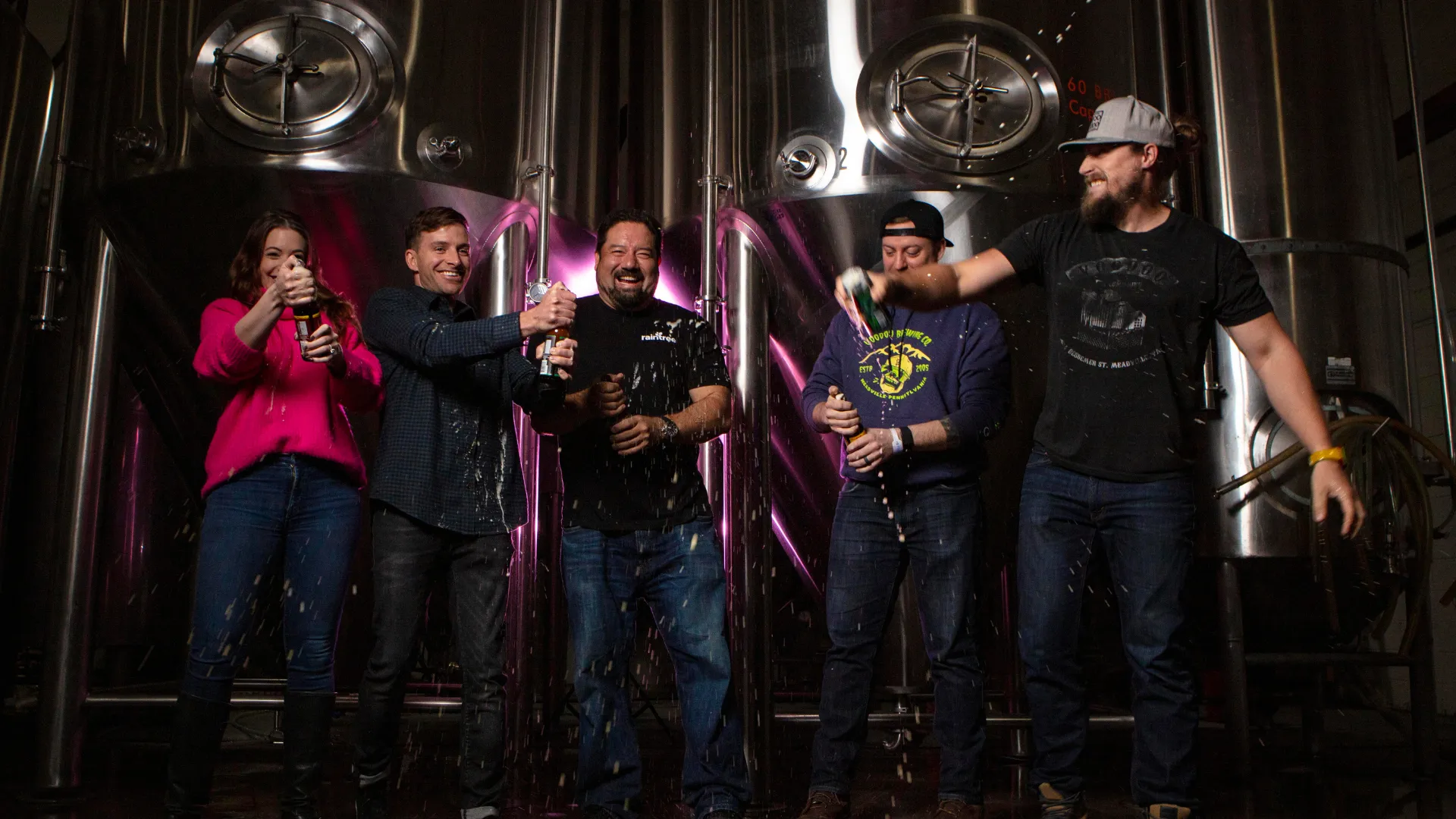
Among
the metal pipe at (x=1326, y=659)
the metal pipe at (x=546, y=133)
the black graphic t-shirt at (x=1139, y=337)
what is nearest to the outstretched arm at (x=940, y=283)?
the black graphic t-shirt at (x=1139, y=337)

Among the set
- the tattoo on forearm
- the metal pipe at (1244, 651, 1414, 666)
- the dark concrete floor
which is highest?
the tattoo on forearm

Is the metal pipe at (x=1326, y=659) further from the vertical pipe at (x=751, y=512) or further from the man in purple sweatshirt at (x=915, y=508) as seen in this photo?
the vertical pipe at (x=751, y=512)

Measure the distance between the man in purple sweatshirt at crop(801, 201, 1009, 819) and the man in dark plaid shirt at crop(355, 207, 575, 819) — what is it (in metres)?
0.81

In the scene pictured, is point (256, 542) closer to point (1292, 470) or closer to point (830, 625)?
point (830, 625)

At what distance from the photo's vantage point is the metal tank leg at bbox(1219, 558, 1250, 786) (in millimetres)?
3811

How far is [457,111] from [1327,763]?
3.84 metres

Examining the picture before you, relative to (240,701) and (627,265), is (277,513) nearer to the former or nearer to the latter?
(627,265)

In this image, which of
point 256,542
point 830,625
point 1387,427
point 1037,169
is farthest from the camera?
point 1387,427

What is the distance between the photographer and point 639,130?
18.3 ft

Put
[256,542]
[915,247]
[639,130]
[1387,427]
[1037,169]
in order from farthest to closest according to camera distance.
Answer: [639,130], [1387,427], [1037,169], [915,247], [256,542]

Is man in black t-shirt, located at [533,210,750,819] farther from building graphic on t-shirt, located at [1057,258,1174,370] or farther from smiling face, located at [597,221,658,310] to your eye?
building graphic on t-shirt, located at [1057,258,1174,370]

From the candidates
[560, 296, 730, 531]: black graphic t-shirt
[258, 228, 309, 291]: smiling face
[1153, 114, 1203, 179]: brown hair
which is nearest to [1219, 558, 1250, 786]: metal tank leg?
[1153, 114, 1203, 179]: brown hair

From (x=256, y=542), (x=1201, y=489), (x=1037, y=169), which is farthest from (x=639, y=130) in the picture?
(x=256, y=542)

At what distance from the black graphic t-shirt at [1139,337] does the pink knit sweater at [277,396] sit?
168 cm
